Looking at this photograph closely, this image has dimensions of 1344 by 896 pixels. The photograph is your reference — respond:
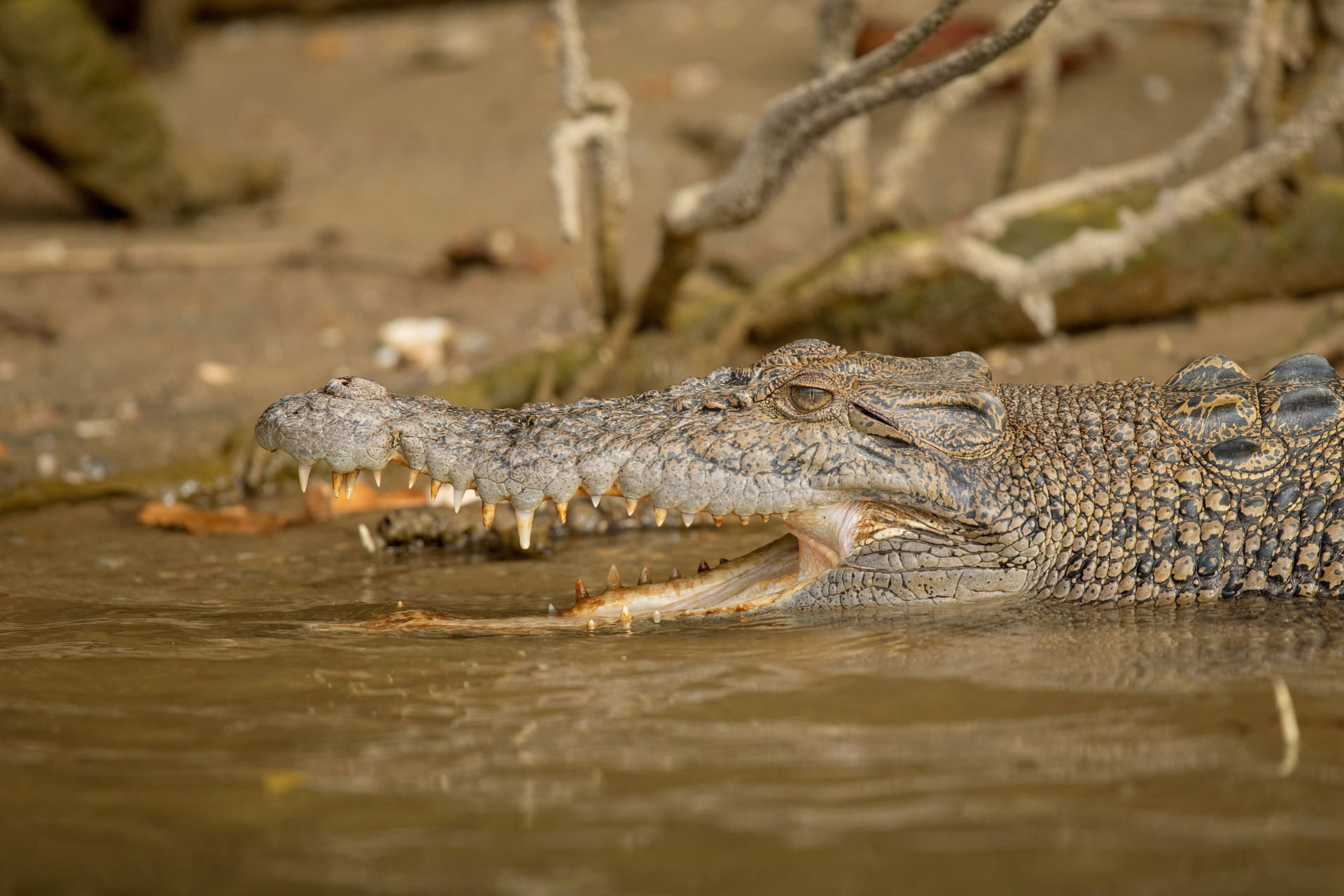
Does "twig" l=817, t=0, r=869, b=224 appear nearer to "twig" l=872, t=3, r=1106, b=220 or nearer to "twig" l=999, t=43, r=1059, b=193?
"twig" l=872, t=3, r=1106, b=220

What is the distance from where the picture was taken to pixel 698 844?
218 centimetres

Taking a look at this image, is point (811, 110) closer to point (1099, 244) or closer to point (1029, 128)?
point (1099, 244)

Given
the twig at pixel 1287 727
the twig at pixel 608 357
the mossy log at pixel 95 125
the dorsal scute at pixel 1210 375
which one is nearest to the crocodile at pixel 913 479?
the dorsal scute at pixel 1210 375

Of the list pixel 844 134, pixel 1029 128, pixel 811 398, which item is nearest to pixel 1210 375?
pixel 811 398

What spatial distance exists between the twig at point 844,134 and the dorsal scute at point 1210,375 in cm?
234

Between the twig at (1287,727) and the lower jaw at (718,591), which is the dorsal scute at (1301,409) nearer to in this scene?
the twig at (1287,727)

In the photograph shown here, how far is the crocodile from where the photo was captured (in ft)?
11.8

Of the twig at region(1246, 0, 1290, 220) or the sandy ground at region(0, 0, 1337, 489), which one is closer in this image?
the twig at region(1246, 0, 1290, 220)

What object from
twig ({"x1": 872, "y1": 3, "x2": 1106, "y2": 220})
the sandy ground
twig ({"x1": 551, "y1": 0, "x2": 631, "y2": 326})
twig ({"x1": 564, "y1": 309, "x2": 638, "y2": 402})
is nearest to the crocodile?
twig ({"x1": 551, "y1": 0, "x2": 631, "y2": 326})

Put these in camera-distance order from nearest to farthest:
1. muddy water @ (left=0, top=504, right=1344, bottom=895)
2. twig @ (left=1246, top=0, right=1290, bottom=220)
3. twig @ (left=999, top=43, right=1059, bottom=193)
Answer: muddy water @ (left=0, top=504, right=1344, bottom=895)
twig @ (left=1246, top=0, right=1290, bottom=220)
twig @ (left=999, top=43, right=1059, bottom=193)

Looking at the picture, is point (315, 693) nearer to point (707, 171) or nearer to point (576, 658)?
point (576, 658)

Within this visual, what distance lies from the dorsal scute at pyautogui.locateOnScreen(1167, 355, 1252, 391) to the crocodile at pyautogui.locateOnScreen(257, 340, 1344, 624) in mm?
123

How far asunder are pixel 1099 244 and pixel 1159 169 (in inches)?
17.3

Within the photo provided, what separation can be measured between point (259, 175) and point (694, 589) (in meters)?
7.47
